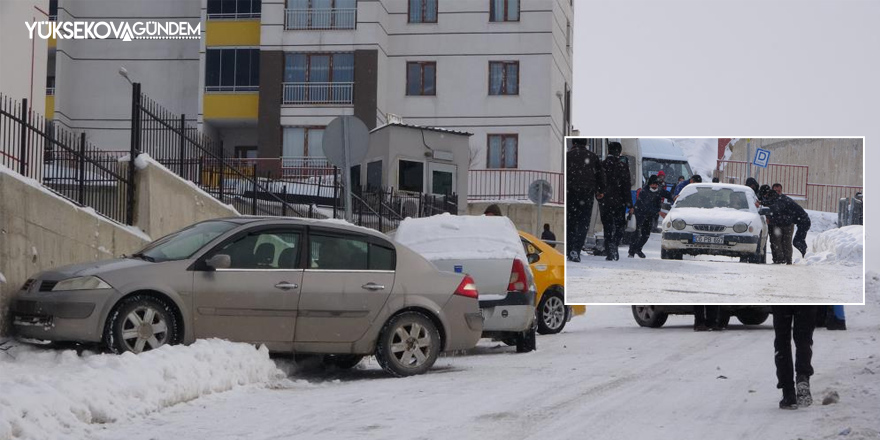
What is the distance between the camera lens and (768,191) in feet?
30.1

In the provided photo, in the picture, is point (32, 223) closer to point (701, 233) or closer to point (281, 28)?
point (701, 233)

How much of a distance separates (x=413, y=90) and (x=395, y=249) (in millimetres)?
37386

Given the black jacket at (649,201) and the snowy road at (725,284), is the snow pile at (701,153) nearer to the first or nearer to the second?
the black jacket at (649,201)

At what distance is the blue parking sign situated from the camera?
29.6 feet

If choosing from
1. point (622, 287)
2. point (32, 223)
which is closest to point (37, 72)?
point (32, 223)

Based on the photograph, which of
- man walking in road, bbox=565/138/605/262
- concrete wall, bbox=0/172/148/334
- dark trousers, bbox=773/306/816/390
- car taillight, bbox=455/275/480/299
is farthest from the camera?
car taillight, bbox=455/275/480/299

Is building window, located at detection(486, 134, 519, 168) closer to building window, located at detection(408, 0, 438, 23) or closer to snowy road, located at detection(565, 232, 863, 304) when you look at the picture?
building window, located at detection(408, 0, 438, 23)

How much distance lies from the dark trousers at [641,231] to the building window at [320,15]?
39.6 metres

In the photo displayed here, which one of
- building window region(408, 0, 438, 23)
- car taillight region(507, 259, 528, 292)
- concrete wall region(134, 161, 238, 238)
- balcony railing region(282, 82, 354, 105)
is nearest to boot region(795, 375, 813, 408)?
car taillight region(507, 259, 528, 292)

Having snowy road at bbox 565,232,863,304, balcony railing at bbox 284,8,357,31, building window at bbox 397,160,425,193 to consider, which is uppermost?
balcony railing at bbox 284,8,357,31

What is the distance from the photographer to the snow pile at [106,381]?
8.69 meters

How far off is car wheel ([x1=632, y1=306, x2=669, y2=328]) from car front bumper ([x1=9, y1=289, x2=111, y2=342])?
34.2 feet

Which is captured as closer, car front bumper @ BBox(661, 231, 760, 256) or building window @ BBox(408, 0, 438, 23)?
car front bumper @ BBox(661, 231, 760, 256)

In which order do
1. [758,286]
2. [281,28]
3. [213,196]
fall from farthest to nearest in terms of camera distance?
[281,28] < [213,196] < [758,286]
